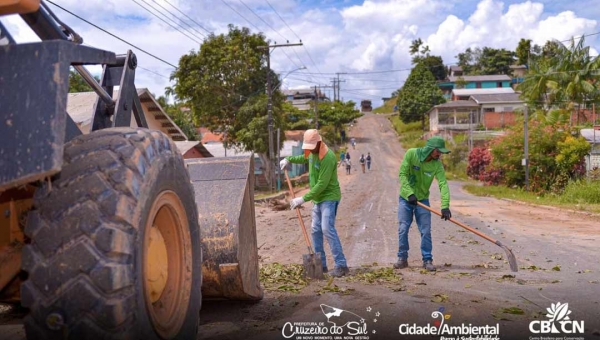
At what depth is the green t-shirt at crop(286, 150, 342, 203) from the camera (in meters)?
7.99

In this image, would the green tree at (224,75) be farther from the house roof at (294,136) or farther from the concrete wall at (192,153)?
the house roof at (294,136)

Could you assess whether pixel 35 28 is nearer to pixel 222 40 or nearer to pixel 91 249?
pixel 91 249

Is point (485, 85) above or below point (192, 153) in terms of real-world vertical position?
above

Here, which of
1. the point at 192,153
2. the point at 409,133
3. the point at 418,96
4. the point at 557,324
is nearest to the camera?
the point at 557,324

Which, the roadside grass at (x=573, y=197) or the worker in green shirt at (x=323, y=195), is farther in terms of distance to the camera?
the roadside grass at (x=573, y=197)

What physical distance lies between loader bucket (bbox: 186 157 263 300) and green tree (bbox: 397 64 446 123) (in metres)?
76.2

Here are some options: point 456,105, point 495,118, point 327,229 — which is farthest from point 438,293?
point 456,105

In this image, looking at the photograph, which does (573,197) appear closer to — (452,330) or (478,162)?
(478,162)

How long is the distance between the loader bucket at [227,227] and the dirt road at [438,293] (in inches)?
10.8

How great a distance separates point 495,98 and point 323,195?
226ft

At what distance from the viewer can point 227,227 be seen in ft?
16.5

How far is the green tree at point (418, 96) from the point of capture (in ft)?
263

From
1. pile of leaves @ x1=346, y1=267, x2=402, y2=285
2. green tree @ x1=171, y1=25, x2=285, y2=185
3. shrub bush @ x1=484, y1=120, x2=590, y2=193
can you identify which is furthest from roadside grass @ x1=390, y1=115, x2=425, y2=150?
pile of leaves @ x1=346, y1=267, x2=402, y2=285

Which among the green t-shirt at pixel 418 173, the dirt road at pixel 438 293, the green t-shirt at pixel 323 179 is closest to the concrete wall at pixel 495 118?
the dirt road at pixel 438 293
